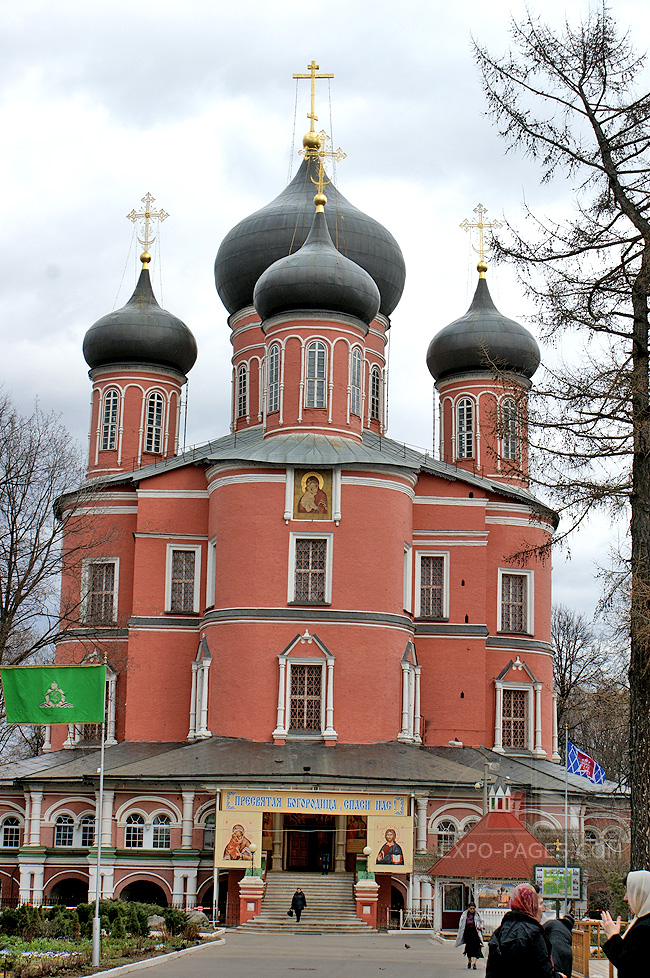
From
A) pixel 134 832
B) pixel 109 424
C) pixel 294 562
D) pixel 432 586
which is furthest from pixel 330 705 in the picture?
pixel 109 424

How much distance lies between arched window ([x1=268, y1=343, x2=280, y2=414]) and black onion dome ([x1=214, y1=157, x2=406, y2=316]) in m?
5.48

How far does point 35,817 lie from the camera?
31266mm

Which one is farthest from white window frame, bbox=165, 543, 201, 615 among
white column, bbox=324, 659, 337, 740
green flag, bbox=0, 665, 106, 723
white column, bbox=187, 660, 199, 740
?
green flag, bbox=0, 665, 106, 723

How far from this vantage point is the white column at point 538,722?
36522 mm

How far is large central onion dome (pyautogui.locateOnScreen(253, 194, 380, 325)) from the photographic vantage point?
115 feet

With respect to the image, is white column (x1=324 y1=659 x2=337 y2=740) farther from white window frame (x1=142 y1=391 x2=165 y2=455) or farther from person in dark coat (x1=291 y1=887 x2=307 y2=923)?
white window frame (x1=142 y1=391 x2=165 y2=455)

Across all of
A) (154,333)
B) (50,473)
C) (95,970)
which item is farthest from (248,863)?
(154,333)

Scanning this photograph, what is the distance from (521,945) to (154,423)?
1372 inches

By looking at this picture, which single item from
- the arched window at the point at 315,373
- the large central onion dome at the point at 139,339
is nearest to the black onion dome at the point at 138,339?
the large central onion dome at the point at 139,339

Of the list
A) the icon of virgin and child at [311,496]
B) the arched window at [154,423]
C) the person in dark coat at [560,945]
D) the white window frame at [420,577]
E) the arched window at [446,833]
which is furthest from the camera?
the arched window at [154,423]

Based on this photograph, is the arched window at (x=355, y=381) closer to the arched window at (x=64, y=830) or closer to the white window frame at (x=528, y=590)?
the white window frame at (x=528, y=590)

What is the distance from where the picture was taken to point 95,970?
17219 millimetres

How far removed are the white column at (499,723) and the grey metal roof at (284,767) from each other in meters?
1.70

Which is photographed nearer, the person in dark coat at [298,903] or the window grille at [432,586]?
the person in dark coat at [298,903]
